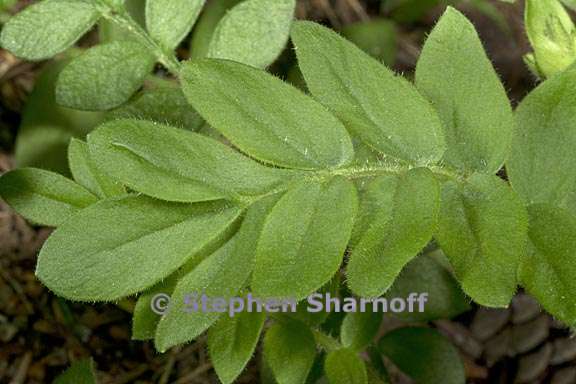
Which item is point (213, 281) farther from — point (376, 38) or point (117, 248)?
point (376, 38)

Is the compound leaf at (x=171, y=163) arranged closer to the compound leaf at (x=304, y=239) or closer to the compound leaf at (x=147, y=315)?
the compound leaf at (x=304, y=239)

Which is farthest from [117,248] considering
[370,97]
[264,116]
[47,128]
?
[47,128]

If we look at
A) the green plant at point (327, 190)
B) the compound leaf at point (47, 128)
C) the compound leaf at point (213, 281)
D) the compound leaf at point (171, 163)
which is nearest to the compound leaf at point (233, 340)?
the green plant at point (327, 190)

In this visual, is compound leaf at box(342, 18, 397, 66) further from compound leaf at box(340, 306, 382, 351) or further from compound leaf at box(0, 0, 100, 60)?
compound leaf at box(0, 0, 100, 60)

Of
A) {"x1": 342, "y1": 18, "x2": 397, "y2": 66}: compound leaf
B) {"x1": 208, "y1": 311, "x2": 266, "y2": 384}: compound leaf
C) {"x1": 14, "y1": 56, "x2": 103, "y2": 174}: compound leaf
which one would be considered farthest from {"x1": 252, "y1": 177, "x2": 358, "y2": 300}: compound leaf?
{"x1": 342, "y1": 18, "x2": 397, "y2": 66}: compound leaf

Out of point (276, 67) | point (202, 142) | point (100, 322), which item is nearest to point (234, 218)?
point (202, 142)
